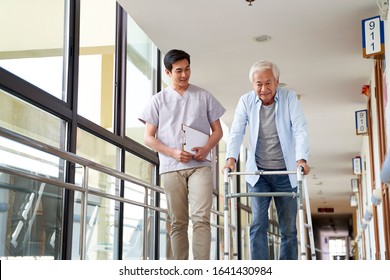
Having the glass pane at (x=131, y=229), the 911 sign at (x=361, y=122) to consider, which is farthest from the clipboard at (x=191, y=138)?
the 911 sign at (x=361, y=122)

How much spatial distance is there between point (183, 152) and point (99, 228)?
66.1 inches

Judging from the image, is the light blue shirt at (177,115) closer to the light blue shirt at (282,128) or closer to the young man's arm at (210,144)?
the young man's arm at (210,144)

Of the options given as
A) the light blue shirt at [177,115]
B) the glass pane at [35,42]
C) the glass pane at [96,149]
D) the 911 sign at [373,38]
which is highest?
the 911 sign at [373,38]

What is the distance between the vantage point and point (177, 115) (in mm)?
3035

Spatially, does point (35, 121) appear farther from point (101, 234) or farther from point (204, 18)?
point (204, 18)

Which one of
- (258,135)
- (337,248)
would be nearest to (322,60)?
(258,135)

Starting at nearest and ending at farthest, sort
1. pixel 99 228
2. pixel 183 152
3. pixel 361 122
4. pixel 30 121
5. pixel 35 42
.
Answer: pixel 183 152 < pixel 30 121 < pixel 35 42 < pixel 99 228 < pixel 361 122

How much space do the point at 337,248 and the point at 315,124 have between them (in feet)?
71.6

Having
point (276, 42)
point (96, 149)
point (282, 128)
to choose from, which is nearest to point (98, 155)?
point (96, 149)

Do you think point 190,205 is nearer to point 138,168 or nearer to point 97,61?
point 97,61

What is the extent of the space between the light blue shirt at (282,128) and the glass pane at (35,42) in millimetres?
1414

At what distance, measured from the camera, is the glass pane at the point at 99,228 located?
3812 mm

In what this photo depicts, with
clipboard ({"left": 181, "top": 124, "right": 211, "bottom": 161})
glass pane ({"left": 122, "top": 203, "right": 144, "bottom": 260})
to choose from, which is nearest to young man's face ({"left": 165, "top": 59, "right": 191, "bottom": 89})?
clipboard ({"left": 181, "top": 124, "right": 211, "bottom": 161})

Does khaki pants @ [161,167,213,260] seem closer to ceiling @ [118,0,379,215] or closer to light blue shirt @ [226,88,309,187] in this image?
light blue shirt @ [226,88,309,187]
